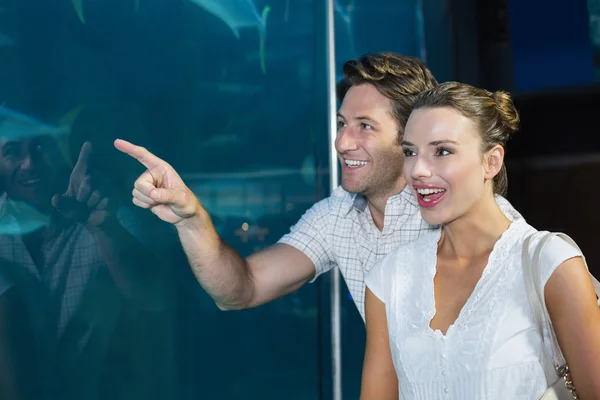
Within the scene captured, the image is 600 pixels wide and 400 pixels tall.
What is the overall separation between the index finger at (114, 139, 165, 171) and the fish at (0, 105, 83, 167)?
369mm

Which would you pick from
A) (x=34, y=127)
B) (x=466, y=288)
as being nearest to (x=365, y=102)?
(x=466, y=288)

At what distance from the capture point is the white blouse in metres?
1.74

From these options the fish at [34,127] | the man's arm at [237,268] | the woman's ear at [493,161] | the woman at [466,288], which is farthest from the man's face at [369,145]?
the fish at [34,127]

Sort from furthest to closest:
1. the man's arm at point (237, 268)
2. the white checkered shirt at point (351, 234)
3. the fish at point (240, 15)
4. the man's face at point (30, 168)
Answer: the fish at point (240, 15), the white checkered shirt at point (351, 234), the man's arm at point (237, 268), the man's face at point (30, 168)

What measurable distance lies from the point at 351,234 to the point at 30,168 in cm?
100

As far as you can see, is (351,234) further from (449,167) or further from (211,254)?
(449,167)

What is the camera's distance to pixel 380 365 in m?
2.00

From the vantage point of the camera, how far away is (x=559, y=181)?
174 inches

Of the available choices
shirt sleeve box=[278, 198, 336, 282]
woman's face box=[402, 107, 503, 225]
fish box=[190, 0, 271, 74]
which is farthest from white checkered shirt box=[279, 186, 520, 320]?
fish box=[190, 0, 271, 74]

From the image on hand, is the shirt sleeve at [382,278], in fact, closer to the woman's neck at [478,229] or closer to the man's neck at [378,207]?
the woman's neck at [478,229]

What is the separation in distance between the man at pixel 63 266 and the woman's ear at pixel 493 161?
46.2 inches

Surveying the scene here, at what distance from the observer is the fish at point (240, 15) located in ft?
9.83

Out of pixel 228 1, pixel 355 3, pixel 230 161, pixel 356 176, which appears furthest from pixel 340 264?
pixel 355 3

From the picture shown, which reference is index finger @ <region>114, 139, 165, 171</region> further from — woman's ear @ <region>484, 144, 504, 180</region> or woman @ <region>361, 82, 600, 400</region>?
woman's ear @ <region>484, 144, 504, 180</region>
